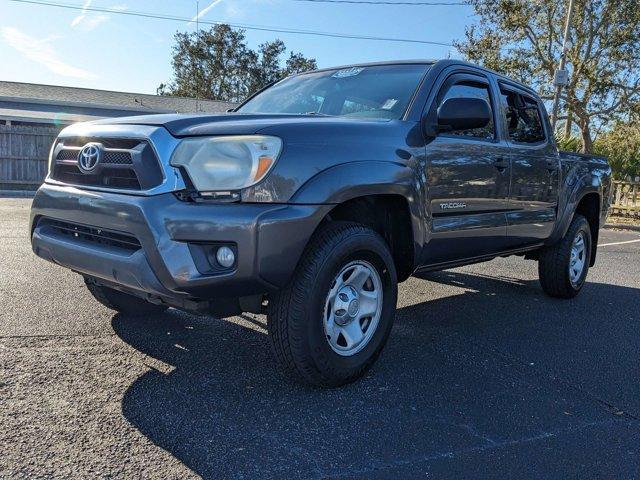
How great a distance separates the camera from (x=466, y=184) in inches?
157

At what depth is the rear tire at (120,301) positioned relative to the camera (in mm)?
4074

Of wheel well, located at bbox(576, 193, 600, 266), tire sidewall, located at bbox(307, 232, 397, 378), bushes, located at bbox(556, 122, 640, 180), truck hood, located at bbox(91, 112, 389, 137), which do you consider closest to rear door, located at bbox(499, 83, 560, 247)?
wheel well, located at bbox(576, 193, 600, 266)

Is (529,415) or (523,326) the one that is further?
(523,326)

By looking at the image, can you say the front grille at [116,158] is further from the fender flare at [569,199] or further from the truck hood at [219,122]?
the fender flare at [569,199]

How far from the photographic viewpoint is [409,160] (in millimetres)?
3475

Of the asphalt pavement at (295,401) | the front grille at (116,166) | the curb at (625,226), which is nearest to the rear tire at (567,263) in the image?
the asphalt pavement at (295,401)

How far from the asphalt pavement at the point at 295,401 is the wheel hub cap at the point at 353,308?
28 centimetres

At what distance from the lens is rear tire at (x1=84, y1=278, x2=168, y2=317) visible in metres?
4.07

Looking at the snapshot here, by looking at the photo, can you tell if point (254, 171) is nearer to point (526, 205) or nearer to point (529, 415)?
point (529, 415)

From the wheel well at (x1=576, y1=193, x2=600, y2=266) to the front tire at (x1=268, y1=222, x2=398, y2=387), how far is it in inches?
153

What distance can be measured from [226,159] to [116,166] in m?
Result: 0.62

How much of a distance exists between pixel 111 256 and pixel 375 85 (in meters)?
2.27

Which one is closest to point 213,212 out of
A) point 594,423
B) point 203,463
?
point 203,463

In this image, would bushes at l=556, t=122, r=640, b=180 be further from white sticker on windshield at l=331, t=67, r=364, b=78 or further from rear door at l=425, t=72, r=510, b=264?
white sticker on windshield at l=331, t=67, r=364, b=78
